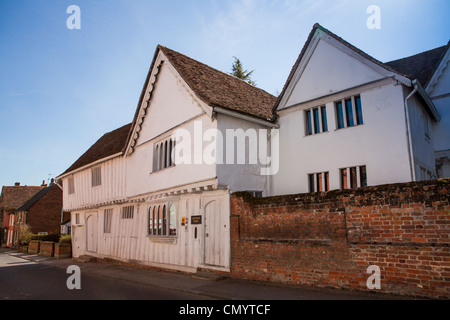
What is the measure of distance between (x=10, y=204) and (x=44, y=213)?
1509cm

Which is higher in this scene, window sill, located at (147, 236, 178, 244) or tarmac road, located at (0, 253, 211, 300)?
window sill, located at (147, 236, 178, 244)

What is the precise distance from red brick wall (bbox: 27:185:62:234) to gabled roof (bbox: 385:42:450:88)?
41.3 metres

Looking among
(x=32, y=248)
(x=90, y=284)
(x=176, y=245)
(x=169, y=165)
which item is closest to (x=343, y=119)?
(x=169, y=165)

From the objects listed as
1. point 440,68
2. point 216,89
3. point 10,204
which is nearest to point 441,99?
point 440,68

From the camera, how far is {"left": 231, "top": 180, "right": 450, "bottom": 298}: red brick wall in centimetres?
646

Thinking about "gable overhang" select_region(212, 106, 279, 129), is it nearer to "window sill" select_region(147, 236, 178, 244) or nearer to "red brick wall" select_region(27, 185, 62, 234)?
"window sill" select_region(147, 236, 178, 244)

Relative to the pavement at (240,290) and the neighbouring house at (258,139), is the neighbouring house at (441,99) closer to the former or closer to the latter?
the neighbouring house at (258,139)

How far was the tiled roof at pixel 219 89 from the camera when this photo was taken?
1184 centimetres

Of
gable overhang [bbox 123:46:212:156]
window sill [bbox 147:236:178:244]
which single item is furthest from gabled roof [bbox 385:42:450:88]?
window sill [bbox 147:236:178:244]

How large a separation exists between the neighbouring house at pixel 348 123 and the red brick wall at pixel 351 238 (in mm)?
2949

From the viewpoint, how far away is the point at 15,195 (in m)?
50.9

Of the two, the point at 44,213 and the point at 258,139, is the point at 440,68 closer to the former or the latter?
the point at 258,139
